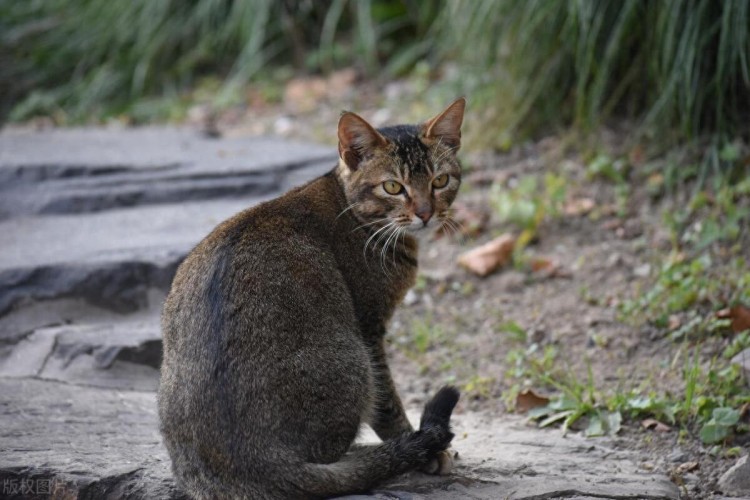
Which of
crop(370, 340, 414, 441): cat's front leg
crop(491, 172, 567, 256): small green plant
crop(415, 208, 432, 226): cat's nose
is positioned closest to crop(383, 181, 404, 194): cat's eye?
crop(415, 208, 432, 226): cat's nose

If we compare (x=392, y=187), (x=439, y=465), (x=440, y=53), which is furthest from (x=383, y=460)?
(x=440, y=53)

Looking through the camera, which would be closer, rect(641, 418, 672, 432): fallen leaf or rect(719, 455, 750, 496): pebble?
rect(719, 455, 750, 496): pebble

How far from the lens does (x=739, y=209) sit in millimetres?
5055

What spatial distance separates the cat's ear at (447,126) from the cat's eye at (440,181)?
0.52 ft

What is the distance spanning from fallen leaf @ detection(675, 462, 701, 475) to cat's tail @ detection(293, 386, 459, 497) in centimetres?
95

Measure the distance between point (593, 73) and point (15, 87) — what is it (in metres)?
5.97

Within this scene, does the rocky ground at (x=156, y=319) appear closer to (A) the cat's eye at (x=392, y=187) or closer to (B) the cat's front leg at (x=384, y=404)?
(B) the cat's front leg at (x=384, y=404)

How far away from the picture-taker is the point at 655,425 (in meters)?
3.74

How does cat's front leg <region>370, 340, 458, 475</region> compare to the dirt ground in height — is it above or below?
above

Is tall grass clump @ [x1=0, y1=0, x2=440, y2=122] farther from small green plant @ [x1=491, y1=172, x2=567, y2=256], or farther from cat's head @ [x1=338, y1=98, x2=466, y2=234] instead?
cat's head @ [x1=338, y1=98, x2=466, y2=234]

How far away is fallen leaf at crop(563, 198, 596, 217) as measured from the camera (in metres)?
5.68

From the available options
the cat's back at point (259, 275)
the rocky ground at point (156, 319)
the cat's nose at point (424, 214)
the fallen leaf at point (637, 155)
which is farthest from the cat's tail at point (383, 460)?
the fallen leaf at point (637, 155)

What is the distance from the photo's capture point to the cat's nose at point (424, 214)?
3529mm

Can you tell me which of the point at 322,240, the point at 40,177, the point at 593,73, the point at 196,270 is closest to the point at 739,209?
the point at 593,73
